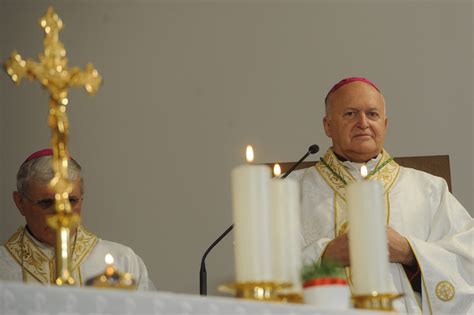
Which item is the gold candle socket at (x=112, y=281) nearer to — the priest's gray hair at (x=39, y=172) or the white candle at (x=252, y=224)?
the white candle at (x=252, y=224)

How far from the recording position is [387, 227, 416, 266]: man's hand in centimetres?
429

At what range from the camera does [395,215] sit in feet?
15.9

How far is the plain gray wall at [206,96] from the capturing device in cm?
687

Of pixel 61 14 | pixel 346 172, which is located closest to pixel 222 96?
pixel 61 14

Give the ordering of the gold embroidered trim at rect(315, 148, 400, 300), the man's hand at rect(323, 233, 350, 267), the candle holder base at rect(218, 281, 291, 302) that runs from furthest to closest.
→ the gold embroidered trim at rect(315, 148, 400, 300) → the man's hand at rect(323, 233, 350, 267) → the candle holder base at rect(218, 281, 291, 302)

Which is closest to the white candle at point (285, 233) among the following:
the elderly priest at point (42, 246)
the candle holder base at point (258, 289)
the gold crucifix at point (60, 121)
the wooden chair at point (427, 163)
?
the candle holder base at point (258, 289)

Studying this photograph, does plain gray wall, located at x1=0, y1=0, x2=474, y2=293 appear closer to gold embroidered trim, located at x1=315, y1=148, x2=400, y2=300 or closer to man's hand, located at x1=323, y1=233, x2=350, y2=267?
gold embroidered trim, located at x1=315, y1=148, x2=400, y2=300

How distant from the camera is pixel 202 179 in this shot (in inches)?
273

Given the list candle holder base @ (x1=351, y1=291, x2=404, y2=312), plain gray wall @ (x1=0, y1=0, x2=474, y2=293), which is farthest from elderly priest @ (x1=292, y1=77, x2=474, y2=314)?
candle holder base @ (x1=351, y1=291, x2=404, y2=312)

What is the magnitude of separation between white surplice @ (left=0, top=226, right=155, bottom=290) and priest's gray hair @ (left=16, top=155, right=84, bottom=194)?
255 mm

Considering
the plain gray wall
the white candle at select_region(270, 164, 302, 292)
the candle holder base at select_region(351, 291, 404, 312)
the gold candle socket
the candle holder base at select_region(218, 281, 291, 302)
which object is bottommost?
the candle holder base at select_region(351, 291, 404, 312)

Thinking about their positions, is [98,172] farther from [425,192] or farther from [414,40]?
[425,192]

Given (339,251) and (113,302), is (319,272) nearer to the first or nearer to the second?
(113,302)

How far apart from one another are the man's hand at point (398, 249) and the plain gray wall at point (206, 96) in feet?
8.12
